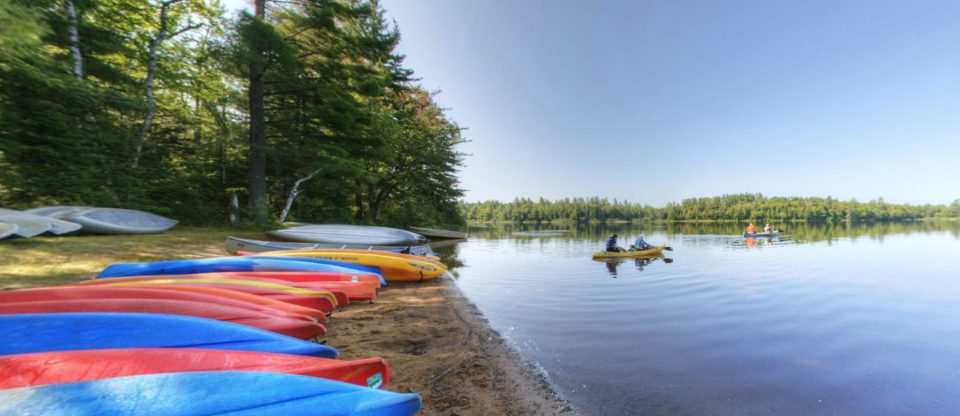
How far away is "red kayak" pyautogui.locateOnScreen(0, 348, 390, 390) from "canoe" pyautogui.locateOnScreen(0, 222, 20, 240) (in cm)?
725

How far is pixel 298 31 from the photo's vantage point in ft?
44.3

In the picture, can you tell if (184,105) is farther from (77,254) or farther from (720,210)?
(720,210)

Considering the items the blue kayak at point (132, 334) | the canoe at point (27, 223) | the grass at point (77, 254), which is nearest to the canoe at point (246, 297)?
the blue kayak at point (132, 334)

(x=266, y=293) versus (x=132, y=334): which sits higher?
(x=132, y=334)

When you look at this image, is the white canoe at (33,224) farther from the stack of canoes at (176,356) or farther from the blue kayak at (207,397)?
the blue kayak at (207,397)

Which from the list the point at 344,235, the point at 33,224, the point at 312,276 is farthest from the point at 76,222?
the point at 312,276

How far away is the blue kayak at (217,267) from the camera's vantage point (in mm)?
4980

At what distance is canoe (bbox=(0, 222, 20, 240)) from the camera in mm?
5928

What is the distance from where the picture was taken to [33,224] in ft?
22.1

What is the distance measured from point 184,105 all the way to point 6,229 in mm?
10825

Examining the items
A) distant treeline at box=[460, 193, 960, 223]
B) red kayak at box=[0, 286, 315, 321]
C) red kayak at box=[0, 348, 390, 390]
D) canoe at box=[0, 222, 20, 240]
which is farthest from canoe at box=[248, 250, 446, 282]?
distant treeline at box=[460, 193, 960, 223]

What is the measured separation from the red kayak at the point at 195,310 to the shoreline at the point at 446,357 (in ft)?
1.94

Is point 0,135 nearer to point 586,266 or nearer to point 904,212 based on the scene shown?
point 586,266

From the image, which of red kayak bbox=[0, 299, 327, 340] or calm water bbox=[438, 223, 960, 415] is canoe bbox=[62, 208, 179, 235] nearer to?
red kayak bbox=[0, 299, 327, 340]
